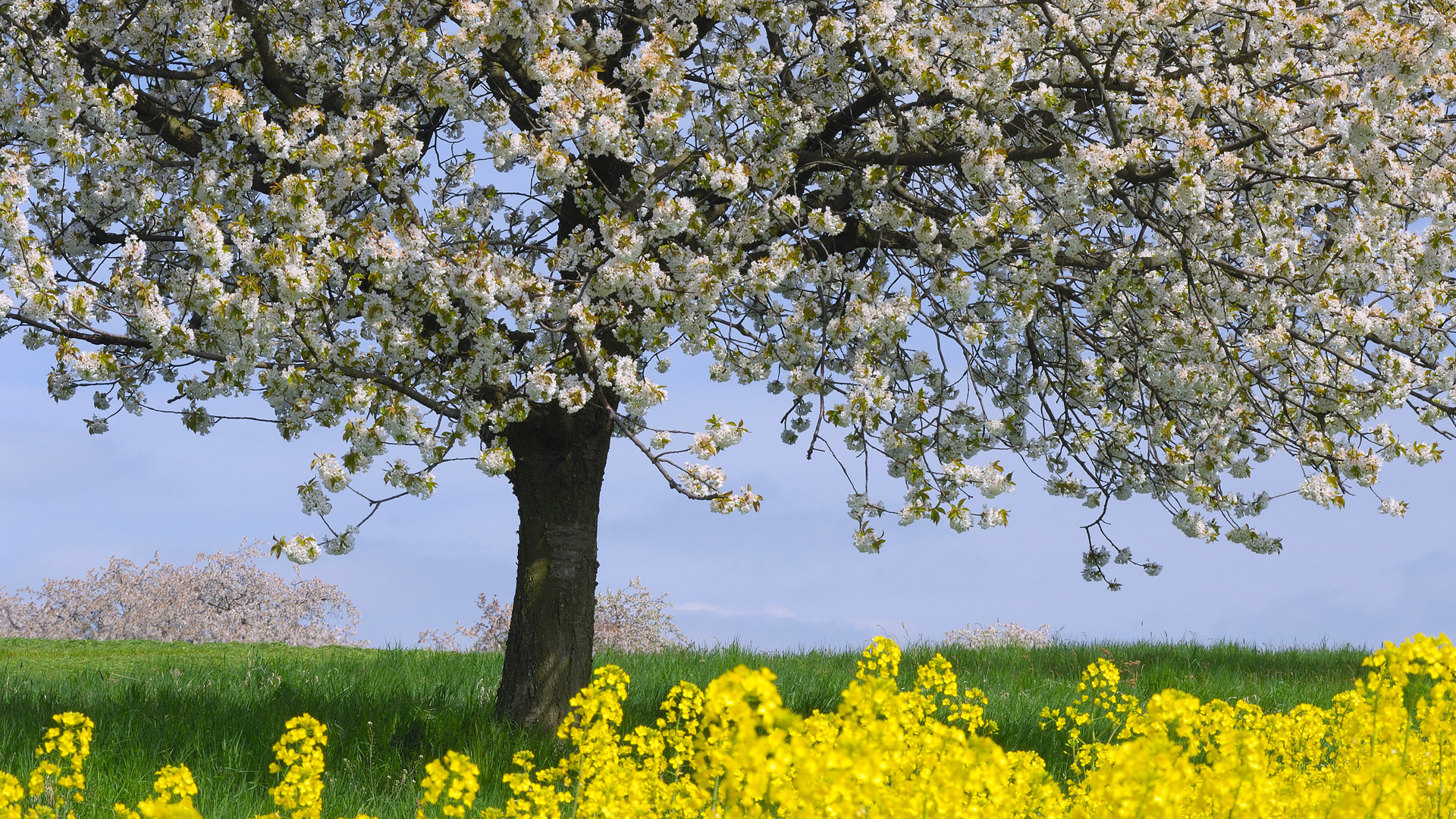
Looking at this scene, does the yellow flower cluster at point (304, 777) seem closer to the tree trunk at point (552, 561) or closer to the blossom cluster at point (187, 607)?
the tree trunk at point (552, 561)

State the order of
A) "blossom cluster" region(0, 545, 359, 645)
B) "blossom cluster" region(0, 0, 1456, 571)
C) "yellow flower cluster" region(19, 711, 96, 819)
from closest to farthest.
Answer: "yellow flower cluster" region(19, 711, 96, 819), "blossom cluster" region(0, 0, 1456, 571), "blossom cluster" region(0, 545, 359, 645)

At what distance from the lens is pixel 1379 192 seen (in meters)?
6.60

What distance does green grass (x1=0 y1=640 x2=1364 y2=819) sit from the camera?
6980 mm

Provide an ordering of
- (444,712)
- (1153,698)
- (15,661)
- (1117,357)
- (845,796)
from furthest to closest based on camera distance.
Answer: (15,661), (1117,357), (444,712), (1153,698), (845,796)

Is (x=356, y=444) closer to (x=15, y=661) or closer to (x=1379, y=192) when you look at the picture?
(x=1379, y=192)

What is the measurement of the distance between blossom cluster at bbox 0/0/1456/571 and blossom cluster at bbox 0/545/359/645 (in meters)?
15.0

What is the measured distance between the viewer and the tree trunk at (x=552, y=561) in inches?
308

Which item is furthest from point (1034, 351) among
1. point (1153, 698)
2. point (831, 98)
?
point (1153, 698)

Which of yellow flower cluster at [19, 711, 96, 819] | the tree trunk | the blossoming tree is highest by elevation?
the blossoming tree

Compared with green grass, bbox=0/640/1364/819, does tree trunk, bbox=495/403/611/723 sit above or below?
above

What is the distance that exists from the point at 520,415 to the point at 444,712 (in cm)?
284

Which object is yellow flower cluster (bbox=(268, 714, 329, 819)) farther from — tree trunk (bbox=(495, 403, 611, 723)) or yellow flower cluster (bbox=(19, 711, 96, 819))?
tree trunk (bbox=(495, 403, 611, 723))

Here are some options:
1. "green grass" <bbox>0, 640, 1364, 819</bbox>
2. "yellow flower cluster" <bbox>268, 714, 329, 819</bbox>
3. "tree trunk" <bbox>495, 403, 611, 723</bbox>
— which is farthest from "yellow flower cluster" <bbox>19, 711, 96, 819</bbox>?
"tree trunk" <bbox>495, 403, 611, 723</bbox>

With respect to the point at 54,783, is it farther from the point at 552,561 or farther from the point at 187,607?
the point at 187,607
